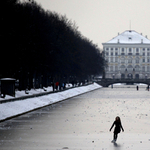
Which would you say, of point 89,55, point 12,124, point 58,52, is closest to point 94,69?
point 89,55

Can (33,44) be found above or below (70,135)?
above

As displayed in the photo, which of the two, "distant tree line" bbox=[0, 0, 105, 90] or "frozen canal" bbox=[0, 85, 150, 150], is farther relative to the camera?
"distant tree line" bbox=[0, 0, 105, 90]

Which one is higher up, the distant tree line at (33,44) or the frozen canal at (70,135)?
the distant tree line at (33,44)

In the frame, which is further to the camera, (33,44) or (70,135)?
(33,44)

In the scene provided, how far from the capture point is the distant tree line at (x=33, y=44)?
43.4 m

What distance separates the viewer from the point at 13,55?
4431cm

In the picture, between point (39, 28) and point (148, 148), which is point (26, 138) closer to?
point (148, 148)

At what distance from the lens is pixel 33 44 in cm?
6438

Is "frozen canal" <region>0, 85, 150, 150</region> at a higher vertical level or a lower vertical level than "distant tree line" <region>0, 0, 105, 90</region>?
lower

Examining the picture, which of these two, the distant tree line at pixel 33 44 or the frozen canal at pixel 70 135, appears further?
the distant tree line at pixel 33 44

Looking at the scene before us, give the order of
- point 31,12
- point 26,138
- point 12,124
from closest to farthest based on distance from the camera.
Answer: point 26,138, point 12,124, point 31,12

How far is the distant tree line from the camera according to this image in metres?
43.4

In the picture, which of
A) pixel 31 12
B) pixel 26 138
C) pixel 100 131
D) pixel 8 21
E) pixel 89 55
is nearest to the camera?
pixel 26 138

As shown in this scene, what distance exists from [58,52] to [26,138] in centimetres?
5861
